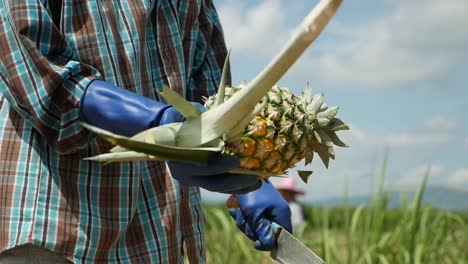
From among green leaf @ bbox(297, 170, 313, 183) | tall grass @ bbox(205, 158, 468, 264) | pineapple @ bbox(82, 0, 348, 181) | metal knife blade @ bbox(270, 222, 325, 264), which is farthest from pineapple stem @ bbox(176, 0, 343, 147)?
tall grass @ bbox(205, 158, 468, 264)

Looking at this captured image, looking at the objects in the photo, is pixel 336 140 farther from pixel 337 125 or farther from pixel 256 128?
pixel 256 128

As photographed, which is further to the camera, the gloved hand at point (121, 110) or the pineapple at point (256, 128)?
the gloved hand at point (121, 110)

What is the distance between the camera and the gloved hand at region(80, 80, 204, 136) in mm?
1430

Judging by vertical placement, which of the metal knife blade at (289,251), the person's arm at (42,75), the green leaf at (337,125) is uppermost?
the green leaf at (337,125)

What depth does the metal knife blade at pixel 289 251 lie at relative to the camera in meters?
1.92

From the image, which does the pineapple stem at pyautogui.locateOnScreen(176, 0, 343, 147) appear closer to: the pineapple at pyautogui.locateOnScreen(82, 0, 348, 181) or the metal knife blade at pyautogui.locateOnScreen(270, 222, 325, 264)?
the pineapple at pyautogui.locateOnScreen(82, 0, 348, 181)

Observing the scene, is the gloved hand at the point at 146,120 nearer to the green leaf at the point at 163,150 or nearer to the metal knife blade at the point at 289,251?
the green leaf at the point at 163,150

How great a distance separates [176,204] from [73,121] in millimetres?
347

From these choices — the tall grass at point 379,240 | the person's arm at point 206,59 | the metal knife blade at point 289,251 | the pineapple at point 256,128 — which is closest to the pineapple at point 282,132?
the pineapple at point 256,128

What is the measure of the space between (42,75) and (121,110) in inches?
7.7

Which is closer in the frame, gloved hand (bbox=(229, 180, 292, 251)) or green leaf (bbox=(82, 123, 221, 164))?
green leaf (bbox=(82, 123, 221, 164))

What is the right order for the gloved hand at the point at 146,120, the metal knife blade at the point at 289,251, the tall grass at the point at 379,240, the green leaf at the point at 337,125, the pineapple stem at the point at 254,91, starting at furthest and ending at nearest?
the tall grass at the point at 379,240
the metal knife blade at the point at 289,251
the green leaf at the point at 337,125
the gloved hand at the point at 146,120
the pineapple stem at the point at 254,91

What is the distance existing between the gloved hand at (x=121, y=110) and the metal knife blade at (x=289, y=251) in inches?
24.7

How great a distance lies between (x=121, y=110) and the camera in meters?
1.48
